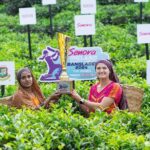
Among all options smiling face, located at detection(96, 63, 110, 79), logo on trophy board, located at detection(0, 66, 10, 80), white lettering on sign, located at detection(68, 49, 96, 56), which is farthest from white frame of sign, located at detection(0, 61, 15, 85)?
smiling face, located at detection(96, 63, 110, 79)

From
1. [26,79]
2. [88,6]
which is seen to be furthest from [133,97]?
[88,6]

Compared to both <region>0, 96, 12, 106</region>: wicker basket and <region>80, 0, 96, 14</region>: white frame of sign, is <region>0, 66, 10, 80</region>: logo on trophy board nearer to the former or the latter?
<region>0, 96, 12, 106</region>: wicker basket

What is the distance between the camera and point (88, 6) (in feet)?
36.5

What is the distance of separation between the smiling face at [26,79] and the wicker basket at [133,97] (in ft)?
3.83

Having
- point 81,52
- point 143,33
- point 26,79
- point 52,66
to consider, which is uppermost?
point 143,33

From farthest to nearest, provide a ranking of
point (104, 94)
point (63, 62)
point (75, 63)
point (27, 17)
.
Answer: point (27, 17)
point (75, 63)
point (63, 62)
point (104, 94)

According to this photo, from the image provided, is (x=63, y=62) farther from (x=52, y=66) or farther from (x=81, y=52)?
(x=81, y=52)

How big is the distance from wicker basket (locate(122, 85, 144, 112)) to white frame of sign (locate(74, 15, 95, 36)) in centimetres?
264

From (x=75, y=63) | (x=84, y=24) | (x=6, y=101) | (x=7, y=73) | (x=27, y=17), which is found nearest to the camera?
(x=6, y=101)

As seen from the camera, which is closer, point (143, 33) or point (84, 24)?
point (143, 33)

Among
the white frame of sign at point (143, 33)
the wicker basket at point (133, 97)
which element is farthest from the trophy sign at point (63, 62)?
the white frame of sign at point (143, 33)

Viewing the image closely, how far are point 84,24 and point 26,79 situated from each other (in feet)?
9.97

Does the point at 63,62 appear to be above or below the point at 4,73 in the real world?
above

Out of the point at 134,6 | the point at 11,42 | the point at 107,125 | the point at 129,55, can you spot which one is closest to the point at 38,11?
the point at 134,6
